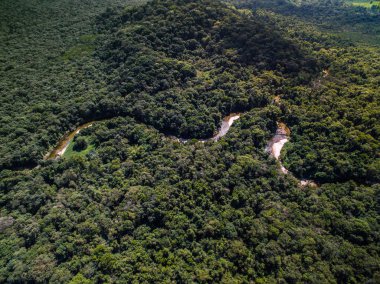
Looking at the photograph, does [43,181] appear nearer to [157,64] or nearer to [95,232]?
[95,232]

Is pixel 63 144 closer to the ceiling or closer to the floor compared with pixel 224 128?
closer to the floor

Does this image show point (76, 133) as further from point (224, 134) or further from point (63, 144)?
point (224, 134)

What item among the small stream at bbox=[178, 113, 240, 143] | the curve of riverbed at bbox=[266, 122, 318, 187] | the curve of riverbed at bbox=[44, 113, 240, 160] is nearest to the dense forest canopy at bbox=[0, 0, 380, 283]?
the curve of riverbed at bbox=[266, 122, 318, 187]

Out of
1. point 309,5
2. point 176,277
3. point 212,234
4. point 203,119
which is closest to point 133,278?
point 176,277

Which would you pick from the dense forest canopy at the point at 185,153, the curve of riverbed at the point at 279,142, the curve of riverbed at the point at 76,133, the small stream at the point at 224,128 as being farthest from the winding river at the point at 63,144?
the curve of riverbed at the point at 279,142

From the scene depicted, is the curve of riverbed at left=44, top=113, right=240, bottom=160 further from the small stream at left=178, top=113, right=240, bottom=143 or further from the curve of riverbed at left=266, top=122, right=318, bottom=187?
the curve of riverbed at left=266, top=122, right=318, bottom=187

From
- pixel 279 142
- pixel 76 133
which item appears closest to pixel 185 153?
pixel 279 142

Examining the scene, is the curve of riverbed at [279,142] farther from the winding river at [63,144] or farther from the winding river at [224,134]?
the winding river at [63,144]
